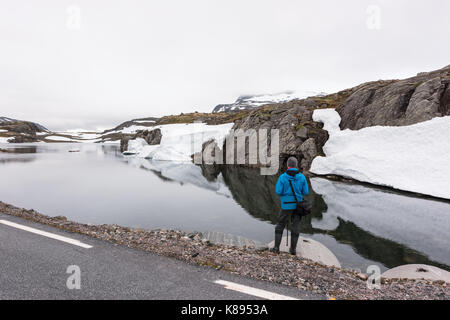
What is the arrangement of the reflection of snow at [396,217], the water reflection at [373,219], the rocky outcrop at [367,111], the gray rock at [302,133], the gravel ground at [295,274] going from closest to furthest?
the gravel ground at [295,274] → the water reflection at [373,219] → the reflection of snow at [396,217] → the rocky outcrop at [367,111] → the gray rock at [302,133]

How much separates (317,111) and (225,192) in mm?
24324

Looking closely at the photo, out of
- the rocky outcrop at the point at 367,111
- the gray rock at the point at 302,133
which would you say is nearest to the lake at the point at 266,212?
the rocky outcrop at the point at 367,111

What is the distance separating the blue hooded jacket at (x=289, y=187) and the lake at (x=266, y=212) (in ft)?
12.3

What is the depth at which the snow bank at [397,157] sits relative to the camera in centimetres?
1995

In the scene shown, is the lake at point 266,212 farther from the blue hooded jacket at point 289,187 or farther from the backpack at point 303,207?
the blue hooded jacket at point 289,187

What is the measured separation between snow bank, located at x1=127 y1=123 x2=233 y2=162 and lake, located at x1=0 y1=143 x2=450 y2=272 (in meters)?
28.7

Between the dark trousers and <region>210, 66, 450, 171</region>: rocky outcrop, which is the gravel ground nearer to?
the dark trousers

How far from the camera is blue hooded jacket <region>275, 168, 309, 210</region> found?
7.07 metres

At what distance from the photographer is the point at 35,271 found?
497cm

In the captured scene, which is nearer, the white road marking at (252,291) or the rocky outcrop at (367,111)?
the white road marking at (252,291)

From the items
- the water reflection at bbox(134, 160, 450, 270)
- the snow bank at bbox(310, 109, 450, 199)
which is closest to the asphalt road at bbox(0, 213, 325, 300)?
the water reflection at bbox(134, 160, 450, 270)

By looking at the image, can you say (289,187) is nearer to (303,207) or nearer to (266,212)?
(303,207)
